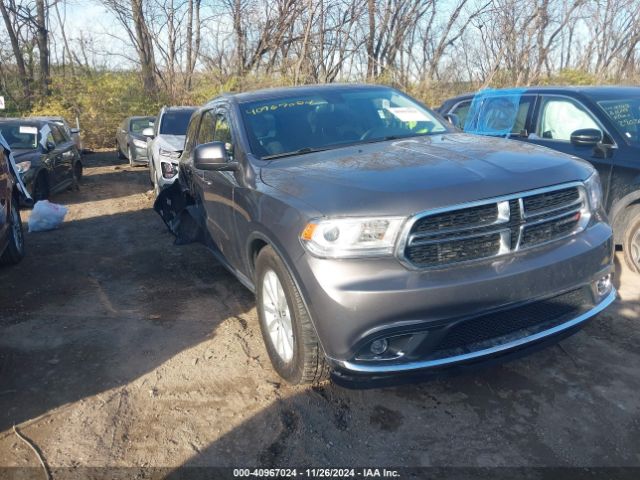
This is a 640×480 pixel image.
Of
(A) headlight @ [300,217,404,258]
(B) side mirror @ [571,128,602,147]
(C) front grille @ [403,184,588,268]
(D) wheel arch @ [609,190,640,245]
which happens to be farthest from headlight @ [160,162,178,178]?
(C) front grille @ [403,184,588,268]

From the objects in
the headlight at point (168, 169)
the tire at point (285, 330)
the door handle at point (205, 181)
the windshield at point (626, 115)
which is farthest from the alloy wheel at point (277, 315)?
the headlight at point (168, 169)

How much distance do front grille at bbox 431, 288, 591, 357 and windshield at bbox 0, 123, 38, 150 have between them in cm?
914

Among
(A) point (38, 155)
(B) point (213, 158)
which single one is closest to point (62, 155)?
(A) point (38, 155)

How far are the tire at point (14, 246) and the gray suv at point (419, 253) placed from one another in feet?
12.3

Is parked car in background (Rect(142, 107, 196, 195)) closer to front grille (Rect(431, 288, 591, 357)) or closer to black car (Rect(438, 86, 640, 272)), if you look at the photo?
black car (Rect(438, 86, 640, 272))

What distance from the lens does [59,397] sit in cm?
342

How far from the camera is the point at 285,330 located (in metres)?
3.36

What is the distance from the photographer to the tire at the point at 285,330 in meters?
2.99

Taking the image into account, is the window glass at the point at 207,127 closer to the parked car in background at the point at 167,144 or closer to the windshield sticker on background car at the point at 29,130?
the parked car in background at the point at 167,144

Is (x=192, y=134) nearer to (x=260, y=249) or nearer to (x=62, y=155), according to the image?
(x=260, y=249)

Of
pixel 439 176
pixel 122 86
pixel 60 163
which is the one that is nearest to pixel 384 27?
pixel 122 86

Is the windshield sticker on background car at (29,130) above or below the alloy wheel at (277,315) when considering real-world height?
above

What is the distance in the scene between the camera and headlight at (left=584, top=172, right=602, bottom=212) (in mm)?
3180

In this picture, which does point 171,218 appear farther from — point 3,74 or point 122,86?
point 3,74
